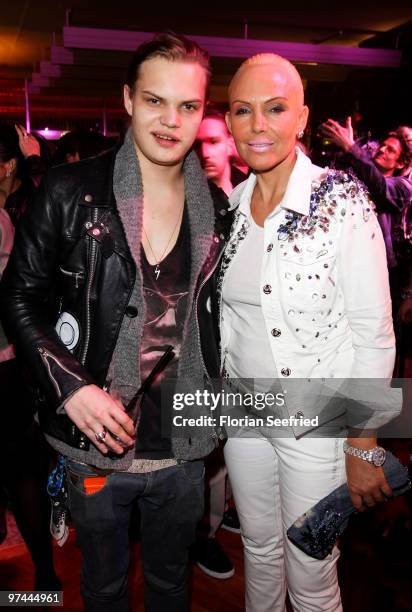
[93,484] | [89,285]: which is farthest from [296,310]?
[93,484]

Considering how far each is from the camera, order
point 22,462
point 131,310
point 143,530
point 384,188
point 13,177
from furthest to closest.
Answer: point 384,188, point 13,177, point 22,462, point 143,530, point 131,310

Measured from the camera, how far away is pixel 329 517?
1.49 m

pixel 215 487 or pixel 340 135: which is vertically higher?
pixel 340 135

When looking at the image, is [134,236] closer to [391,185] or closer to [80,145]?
[80,145]

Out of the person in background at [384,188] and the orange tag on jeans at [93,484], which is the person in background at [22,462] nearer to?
the orange tag on jeans at [93,484]

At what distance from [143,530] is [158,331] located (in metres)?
0.61

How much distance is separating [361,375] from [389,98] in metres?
7.43

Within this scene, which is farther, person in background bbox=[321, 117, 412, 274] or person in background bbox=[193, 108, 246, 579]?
person in background bbox=[321, 117, 412, 274]

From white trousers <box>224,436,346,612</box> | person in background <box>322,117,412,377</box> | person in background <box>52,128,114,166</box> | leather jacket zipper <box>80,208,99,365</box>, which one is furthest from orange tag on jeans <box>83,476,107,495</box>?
person in background <box>322,117,412,377</box>

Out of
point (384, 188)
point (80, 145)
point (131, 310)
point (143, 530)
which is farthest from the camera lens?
point (384, 188)

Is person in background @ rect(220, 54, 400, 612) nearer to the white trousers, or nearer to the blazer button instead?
the white trousers

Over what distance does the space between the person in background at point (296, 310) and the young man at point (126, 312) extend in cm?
12

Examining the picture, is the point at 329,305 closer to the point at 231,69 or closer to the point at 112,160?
the point at 112,160

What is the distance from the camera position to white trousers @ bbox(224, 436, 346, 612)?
152 centimetres
